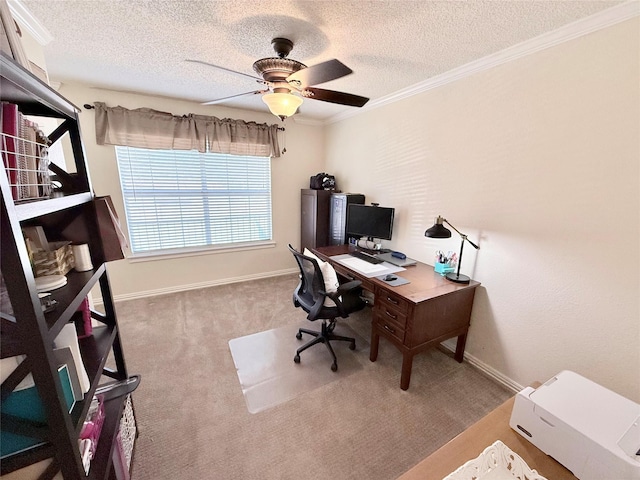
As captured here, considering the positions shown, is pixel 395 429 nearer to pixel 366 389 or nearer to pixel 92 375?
pixel 366 389

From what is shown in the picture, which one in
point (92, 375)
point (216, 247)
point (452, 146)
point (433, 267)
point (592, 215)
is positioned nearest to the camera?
point (92, 375)

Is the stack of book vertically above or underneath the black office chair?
above

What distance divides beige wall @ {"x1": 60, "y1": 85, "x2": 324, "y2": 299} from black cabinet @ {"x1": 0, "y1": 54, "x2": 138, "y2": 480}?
226 centimetres

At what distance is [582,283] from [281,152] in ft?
11.1

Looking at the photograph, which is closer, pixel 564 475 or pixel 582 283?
pixel 564 475

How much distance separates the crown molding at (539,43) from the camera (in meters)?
1.29

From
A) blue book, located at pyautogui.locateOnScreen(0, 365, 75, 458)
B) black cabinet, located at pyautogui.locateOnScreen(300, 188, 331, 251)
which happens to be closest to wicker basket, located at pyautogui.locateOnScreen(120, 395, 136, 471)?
blue book, located at pyautogui.locateOnScreen(0, 365, 75, 458)

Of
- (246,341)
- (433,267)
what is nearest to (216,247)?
(246,341)

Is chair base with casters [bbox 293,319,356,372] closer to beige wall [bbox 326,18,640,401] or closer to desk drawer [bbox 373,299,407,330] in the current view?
desk drawer [bbox 373,299,407,330]

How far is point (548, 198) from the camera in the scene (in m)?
1.63

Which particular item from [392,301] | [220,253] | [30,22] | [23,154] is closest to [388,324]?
[392,301]

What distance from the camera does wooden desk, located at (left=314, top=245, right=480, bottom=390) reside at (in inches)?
70.6

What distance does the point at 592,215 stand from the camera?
146cm

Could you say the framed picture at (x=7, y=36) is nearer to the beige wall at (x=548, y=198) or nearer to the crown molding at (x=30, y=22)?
the crown molding at (x=30, y=22)
